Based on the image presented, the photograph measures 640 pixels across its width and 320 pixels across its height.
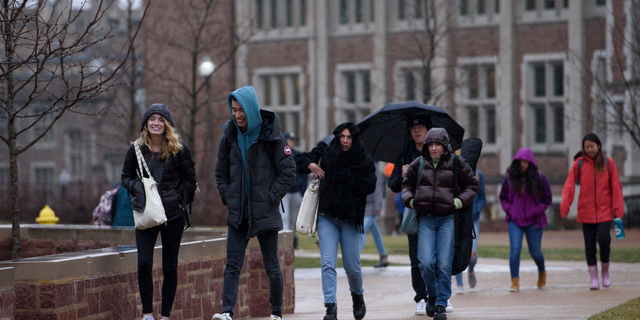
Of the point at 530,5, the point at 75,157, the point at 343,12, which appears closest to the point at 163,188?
the point at 530,5

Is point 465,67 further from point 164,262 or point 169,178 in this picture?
point 164,262

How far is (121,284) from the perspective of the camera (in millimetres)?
6172

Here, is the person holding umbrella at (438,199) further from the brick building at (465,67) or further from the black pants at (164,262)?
the brick building at (465,67)

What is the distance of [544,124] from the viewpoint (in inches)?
1065

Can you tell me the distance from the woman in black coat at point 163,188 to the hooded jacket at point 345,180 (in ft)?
4.16

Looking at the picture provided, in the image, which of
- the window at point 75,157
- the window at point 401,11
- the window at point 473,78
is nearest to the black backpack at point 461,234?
the window at point 473,78

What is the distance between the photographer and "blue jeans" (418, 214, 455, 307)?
23.5 feet

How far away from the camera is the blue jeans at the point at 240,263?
6363 millimetres

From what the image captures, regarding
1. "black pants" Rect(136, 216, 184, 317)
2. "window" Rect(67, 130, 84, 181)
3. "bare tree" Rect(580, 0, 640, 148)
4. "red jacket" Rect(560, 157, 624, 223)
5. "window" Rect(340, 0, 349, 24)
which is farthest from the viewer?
"window" Rect(67, 130, 84, 181)

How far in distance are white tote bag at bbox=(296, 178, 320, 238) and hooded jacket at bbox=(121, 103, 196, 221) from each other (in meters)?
1.13

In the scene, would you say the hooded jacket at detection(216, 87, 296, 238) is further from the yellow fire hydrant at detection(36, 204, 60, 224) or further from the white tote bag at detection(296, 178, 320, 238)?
the yellow fire hydrant at detection(36, 204, 60, 224)

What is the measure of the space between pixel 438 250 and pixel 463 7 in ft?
71.6

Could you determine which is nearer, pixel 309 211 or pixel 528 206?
pixel 309 211

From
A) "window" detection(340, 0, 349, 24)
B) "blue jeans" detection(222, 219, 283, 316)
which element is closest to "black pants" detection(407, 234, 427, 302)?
"blue jeans" detection(222, 219, 283, 316)
